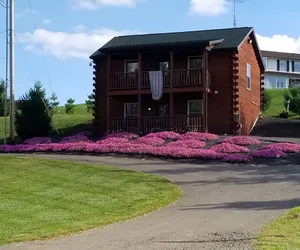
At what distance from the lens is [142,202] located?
1298 centimetres

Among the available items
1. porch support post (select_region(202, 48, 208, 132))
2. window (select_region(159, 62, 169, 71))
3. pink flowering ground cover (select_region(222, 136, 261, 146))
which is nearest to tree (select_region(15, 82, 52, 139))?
window (select_region(159, 62, 169, 71))

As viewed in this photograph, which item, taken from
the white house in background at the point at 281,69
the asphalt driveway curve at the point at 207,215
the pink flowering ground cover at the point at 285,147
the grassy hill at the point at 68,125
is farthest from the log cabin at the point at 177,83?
the white house in background at the point at 281,69

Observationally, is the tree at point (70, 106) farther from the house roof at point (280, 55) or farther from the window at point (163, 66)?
the house roof at point (280, 55)

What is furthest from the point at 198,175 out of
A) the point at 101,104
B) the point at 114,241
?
the point at 101,104

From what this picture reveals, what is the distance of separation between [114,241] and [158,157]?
14358mm

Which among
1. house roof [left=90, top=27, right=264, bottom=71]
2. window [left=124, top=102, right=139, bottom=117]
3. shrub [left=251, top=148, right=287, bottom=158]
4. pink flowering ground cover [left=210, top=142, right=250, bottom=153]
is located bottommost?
shrub [left=251, top=148, right=287, bottom=158]

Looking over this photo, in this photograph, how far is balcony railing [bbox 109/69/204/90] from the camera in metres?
29.9

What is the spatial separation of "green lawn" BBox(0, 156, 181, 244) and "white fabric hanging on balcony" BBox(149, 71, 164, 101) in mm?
10813

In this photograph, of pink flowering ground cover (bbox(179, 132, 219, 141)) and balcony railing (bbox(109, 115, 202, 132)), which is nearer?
pink flowering ground cover (bbox(179, 132, 219, 141))

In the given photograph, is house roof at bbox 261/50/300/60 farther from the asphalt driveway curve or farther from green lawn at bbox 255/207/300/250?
green lawn at bbox 255/207/300/250

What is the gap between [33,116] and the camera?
32.1m

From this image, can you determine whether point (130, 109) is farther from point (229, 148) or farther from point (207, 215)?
point (207, 215)

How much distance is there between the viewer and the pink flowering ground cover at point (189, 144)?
2459cm

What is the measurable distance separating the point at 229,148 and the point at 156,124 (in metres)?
7.85
